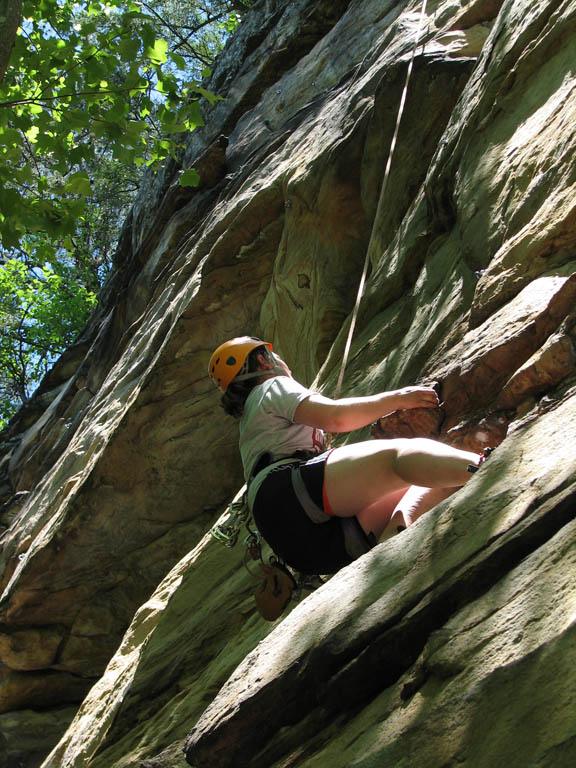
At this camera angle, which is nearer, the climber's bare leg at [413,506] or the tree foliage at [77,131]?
the climber's bare leg at [413,506]

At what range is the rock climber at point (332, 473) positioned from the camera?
141 inches

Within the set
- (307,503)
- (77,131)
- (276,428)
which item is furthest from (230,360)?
(77,131)

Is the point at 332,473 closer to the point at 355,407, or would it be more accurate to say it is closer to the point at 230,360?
the point at 355,407

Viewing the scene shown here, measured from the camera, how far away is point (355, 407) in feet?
13.1

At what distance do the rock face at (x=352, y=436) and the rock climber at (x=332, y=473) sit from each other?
418mm

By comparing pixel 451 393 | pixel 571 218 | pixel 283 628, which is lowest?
pixel 283 628

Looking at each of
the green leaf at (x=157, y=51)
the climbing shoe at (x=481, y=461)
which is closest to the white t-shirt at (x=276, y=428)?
the climbing shoe at (x=481, y=461)

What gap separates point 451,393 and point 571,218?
1.12 meters

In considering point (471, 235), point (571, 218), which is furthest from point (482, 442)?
point (471, 235)

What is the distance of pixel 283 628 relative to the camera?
10.7ft

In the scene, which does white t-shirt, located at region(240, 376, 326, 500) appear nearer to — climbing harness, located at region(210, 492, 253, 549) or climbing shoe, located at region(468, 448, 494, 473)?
climbing harness, located at region(210, 492, 253, 549)

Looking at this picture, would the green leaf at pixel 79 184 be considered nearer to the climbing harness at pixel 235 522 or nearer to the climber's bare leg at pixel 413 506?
the climbing harness at pixel 235 522

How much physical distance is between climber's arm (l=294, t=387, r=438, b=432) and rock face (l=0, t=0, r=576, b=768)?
0.84ft

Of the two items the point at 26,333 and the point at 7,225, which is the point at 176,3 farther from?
the point at 7,225
